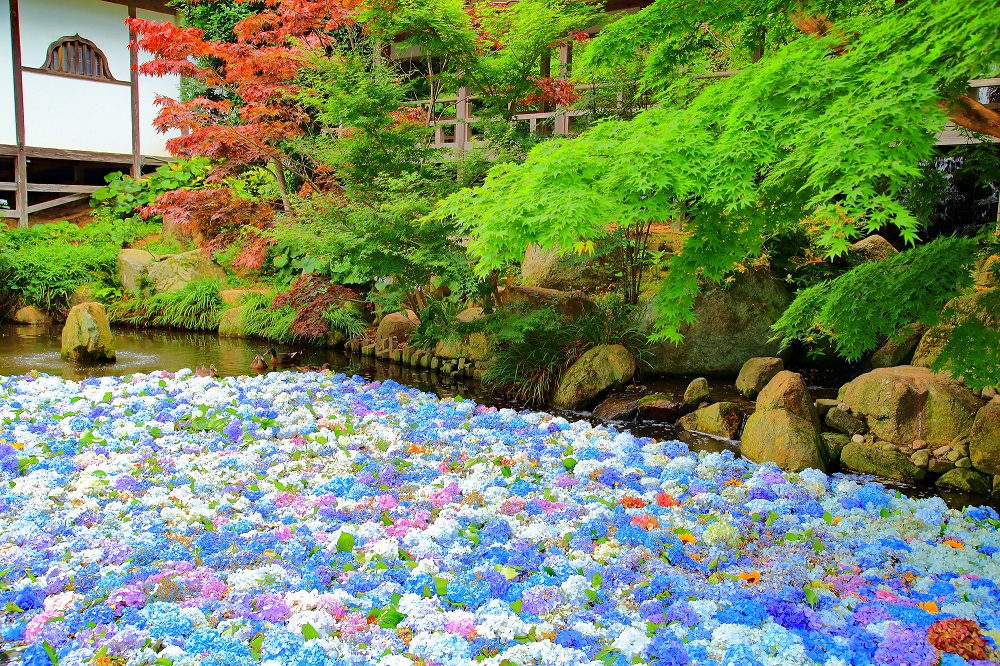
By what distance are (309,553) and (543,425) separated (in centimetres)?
303

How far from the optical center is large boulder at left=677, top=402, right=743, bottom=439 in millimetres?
6824

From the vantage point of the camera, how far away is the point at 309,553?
3697mm

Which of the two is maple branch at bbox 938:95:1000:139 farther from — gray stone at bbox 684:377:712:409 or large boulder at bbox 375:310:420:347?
large boulder at bbox 375:310:420:347

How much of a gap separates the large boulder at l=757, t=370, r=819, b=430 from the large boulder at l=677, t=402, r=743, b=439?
0.47 metres

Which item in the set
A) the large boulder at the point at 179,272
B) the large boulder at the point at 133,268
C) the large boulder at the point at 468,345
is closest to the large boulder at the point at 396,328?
the large boulder at the point at 468,345

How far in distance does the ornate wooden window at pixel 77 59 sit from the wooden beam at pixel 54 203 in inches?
92.5

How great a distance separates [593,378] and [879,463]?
2916 millimetres

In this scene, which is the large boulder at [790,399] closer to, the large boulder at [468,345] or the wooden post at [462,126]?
the large boulder at [468,345]

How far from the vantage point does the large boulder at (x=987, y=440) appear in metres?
5.67

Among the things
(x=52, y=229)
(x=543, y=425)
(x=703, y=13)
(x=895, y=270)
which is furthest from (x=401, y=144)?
→ (x=52, y=229)

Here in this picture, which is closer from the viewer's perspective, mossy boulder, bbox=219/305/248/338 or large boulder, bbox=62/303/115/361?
large boulder, bbox=62/303/115/361

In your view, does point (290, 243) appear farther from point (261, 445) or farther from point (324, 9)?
point (261, 445)

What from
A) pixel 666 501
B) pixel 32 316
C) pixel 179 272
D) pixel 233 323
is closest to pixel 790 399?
pixel 666 501

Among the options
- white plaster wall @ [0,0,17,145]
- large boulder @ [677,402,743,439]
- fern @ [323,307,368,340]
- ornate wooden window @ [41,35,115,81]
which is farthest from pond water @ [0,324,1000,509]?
ornate wooden window @ [41,35,115,81]
